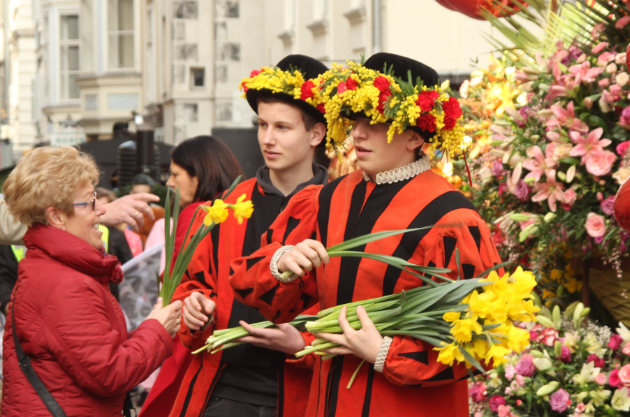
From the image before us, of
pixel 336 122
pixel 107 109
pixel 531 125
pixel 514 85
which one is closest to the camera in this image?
pixel 336 122

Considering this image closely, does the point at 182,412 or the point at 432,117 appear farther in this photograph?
the point at 182,412

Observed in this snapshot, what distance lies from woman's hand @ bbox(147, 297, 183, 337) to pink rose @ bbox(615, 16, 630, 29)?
1.86 meters

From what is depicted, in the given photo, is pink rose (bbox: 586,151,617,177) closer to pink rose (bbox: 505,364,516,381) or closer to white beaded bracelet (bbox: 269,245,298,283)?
pink rose (bbox: 505,364,516,381)

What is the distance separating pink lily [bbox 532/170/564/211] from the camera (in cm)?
295

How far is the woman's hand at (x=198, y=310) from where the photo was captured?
9.22 ft

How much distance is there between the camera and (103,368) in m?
2.60

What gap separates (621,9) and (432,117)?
3.40 feet

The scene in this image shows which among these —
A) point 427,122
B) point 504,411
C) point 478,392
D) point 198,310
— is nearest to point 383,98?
point 427,122

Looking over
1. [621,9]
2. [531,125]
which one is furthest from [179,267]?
[621,9]

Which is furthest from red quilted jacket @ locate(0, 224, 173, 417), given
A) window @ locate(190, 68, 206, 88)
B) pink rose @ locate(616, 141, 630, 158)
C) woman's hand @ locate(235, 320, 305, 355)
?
window @ locate(190, 68, 206, 88)

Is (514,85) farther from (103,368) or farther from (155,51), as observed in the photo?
(155,51)

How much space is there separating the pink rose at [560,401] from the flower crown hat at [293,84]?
1.35m

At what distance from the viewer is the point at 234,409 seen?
283cm

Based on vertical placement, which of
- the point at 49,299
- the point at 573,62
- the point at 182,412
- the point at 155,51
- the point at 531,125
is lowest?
the point at 182,412
